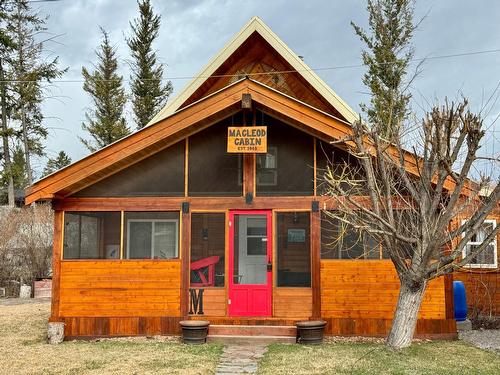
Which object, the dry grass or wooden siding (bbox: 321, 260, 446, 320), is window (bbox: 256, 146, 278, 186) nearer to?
wooden siding (bbox: 321, 260, 446, 320)

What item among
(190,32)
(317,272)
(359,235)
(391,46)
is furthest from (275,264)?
(391,46)

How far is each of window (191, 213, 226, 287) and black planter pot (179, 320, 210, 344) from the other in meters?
0.91

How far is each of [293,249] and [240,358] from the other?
2493mm

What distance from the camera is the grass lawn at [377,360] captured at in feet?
24.3

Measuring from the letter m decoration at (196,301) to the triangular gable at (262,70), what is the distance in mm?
4048

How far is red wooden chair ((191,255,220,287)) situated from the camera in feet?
33.9

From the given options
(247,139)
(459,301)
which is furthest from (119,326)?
(459,301)

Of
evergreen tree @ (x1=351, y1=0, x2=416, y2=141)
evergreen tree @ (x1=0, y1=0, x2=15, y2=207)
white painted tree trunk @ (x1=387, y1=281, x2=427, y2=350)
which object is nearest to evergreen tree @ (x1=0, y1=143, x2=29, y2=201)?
evergreen tree @ (x1=0, y1=0, x2=15, y2=207)

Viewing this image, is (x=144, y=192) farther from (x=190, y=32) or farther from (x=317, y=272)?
(x=190, y=32)

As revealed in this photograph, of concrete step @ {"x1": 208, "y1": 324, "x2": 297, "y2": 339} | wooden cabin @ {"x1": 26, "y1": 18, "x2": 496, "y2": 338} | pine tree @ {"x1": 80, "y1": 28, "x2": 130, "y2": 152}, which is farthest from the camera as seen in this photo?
pine tree @ {"x1": 80, "y1": 28, "x2": 130, "y2": 152}

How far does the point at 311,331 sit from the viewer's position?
9.48 m

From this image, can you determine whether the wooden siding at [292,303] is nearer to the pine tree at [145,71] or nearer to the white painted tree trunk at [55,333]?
the white painted tree trunk at [55,333]

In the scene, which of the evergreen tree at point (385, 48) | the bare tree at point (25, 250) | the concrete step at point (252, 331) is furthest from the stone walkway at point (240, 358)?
the evergreen tree at point (385, 48)

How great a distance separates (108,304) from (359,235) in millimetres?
4722
